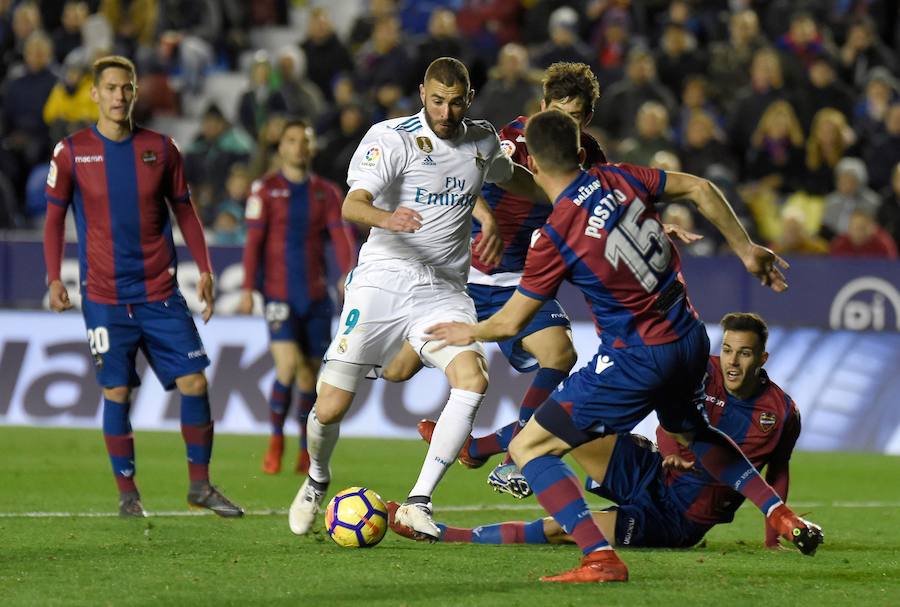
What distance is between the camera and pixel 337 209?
12195 millimetres

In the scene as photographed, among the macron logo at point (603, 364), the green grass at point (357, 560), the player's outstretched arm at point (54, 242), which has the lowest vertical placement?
the green grass at point (357, 560)

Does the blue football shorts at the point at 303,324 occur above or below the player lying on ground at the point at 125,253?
below

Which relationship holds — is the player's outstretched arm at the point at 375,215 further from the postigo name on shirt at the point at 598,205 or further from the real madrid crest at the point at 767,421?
the real madrid crest at the point at 767,421

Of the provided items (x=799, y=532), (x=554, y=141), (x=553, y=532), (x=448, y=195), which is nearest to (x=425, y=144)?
(x=448, y=195)

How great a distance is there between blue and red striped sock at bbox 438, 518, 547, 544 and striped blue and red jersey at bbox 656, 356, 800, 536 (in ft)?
2.28

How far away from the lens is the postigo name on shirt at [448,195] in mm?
8117

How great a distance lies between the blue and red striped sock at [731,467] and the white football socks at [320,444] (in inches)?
75.3

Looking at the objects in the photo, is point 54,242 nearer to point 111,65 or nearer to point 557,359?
point 111,65

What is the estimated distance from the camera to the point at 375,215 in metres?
7.47

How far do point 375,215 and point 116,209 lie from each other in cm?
226

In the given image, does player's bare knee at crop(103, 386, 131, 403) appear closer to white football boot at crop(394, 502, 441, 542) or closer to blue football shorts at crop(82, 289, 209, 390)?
blue football shorts at crop(82, 289, 209, 390)

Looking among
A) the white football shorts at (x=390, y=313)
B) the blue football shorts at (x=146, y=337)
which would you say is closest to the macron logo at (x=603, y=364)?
the white football shorts at (x=390, y=313)

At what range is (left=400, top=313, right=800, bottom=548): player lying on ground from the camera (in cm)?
785

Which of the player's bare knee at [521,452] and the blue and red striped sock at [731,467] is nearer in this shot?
the player's bare knee at [521,452]
